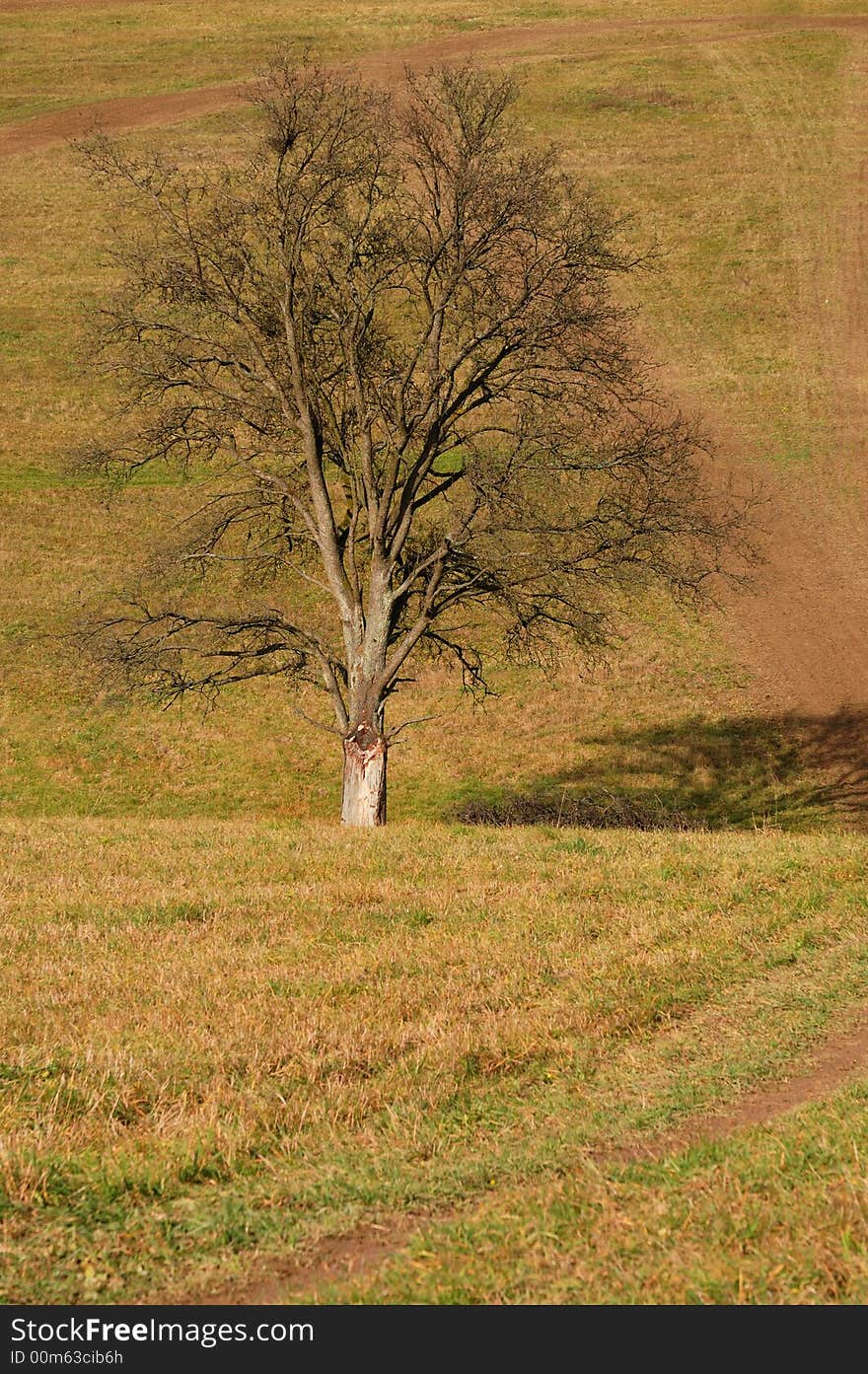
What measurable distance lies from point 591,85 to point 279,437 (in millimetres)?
70027

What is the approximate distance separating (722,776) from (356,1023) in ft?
73.4

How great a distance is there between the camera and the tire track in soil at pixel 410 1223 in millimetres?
5613

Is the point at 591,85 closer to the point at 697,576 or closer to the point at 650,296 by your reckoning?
the point at 650,296

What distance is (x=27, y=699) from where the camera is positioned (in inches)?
1340

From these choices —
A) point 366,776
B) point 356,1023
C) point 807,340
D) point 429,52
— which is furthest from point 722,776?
point 429,52

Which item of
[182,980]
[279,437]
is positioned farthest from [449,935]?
[279,437]

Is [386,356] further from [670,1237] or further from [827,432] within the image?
[827,432]

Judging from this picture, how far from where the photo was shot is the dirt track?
Answer: 36719mm

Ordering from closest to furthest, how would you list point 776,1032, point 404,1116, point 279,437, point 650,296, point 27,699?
point 404,1116 → point 776,1032 → point 279,437 → point 27,699 → point 650,296

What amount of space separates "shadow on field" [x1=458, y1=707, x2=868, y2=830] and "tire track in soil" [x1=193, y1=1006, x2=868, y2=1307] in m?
16.4

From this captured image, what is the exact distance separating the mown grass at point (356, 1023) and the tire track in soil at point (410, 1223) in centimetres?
14

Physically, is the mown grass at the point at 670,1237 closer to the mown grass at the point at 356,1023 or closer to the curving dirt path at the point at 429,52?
the mown grass at the point at 356,1023

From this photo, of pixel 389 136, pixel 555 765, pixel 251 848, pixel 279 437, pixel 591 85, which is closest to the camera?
pixel 251 848

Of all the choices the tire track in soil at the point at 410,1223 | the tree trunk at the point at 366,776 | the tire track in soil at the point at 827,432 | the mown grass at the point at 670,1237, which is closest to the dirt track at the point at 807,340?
the tire track in soil at the point at 827,432
